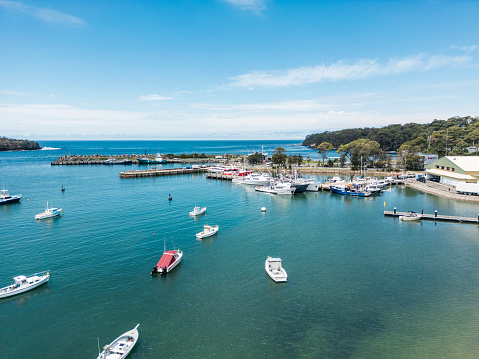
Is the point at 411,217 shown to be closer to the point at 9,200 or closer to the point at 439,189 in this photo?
the point at 439,189

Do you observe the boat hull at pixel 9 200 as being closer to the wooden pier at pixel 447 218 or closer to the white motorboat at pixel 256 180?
the white motorboat at pixel 256 180

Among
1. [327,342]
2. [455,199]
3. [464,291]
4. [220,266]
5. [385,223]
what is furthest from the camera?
[455,199]

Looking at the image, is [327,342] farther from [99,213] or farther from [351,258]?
[99,213]

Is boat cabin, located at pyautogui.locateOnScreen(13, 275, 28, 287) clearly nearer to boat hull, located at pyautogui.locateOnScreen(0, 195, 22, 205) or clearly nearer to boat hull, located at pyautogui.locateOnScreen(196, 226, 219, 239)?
boat hull, located at pyautogui.locateOnScreen(196, 226, 219, 239)

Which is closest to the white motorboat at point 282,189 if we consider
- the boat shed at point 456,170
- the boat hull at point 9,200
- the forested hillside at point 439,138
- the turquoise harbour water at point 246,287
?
the turquoise harbour water at point 246,287

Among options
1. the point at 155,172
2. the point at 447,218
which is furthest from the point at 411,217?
the point at 155,172

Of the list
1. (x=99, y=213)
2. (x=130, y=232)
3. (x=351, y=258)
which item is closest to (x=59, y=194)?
Result: (x=99, y=213)

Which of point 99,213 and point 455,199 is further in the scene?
point 455,199
